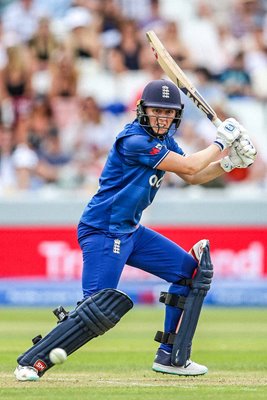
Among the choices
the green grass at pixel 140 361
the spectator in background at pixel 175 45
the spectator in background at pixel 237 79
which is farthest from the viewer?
the spectator in background at pixel 237 79

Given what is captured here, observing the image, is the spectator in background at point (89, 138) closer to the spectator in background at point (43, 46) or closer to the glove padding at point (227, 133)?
the spectator in background at point (43, 46)

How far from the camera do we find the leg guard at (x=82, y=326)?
232 inches

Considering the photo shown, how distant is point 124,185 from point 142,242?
1.26 ft

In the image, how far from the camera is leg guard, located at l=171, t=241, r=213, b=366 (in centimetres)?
637

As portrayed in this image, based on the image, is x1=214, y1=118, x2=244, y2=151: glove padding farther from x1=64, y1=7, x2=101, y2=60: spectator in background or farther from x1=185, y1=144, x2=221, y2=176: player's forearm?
x1=64, y1=7, x2=101, y2=60: spectator in background

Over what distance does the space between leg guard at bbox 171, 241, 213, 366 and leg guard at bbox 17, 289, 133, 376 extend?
0.57 metres

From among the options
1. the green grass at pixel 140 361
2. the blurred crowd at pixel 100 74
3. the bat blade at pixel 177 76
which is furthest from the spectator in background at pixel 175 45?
the bat blade at pixel 177 76

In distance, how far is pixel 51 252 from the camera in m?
12.2

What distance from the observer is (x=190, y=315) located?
6.38 m

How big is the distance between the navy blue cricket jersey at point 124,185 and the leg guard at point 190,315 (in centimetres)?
52

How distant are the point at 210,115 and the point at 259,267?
19.7ft

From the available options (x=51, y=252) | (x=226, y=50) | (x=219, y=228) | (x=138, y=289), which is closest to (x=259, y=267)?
(x=219, y=228)

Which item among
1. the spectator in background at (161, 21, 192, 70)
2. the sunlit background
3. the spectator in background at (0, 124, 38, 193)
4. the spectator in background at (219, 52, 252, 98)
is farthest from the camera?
the spectator in background at (219, 52, 252, 98)

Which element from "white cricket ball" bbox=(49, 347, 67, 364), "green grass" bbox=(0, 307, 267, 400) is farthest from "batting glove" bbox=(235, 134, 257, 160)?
"white cricket ball" bbox=(49, 347, 67, 364)
